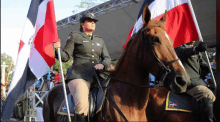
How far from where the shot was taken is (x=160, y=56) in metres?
2.78

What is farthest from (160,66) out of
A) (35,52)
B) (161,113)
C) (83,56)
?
(35,52)

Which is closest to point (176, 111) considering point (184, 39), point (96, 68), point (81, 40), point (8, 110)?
point (184, 39)

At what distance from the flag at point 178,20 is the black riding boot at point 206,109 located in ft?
4.47

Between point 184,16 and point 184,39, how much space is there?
618mm

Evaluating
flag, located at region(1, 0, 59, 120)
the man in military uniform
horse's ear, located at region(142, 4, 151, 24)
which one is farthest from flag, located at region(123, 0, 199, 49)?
flag, located at region(1, 0, 59, 120)

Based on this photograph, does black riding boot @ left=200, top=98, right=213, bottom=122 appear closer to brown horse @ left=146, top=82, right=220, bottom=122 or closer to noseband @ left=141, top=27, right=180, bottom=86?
brown horse @ left=146, top=82, right=220, bottom=122

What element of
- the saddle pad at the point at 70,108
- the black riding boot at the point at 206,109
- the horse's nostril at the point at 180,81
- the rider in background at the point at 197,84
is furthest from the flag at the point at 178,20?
the horse's nostril at the point at 180,81

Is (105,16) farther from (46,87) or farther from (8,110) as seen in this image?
(8,110)

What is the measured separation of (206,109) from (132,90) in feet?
5.67

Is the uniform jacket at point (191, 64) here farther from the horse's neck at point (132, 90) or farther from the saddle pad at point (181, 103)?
the horse's neck at point (132, 90)

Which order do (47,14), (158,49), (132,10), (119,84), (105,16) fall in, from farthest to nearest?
(105,16)
(132,10)
(47,14)
(119,84)
(158,49)

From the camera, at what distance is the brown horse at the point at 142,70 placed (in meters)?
2.69

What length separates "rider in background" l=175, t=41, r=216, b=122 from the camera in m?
3.86

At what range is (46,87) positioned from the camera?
12.6 metres
